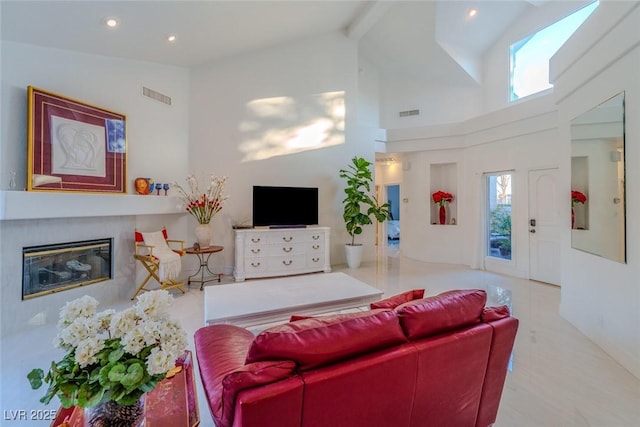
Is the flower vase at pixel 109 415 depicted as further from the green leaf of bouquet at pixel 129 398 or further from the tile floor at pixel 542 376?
the tile floor at pixel 542 376

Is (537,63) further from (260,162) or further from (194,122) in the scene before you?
(194,122)

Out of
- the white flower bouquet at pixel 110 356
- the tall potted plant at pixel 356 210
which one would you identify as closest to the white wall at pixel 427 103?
the tall potted plant at pixel 356 210

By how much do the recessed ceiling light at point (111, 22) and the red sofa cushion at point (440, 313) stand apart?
4.30 m

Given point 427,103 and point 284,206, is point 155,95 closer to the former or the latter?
point 284,206

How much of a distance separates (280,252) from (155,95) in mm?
3170

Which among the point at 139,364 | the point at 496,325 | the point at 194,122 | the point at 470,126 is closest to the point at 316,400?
the point at 139,364

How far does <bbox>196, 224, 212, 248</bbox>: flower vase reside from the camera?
476cm

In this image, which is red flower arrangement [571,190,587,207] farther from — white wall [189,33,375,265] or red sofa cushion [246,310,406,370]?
white wall [189,33,375,265]

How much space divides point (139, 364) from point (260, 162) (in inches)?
195

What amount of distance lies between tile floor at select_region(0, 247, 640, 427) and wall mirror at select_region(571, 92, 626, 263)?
88 centimetres

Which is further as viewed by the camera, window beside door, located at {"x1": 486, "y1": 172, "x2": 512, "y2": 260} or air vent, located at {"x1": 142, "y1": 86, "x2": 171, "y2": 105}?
window beside door, located at {"x1": 486, "y1": 172, "x2": 512, "y2": 260}

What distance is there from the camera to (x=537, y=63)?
19.3ft

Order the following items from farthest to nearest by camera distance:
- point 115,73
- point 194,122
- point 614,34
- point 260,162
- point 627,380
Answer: point 260,162
point 194,122
point 115,73
point 614,34
point 627,380

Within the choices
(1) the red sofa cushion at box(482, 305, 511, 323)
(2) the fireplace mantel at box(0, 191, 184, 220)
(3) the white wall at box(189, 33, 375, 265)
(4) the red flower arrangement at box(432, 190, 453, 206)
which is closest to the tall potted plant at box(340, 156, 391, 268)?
(3) the white wall at box(189, 33, 375, 265)
